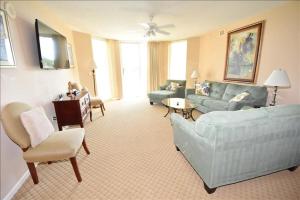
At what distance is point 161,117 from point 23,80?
2.88 m

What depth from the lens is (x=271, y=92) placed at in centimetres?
315

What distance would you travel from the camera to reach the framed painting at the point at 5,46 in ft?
5.36

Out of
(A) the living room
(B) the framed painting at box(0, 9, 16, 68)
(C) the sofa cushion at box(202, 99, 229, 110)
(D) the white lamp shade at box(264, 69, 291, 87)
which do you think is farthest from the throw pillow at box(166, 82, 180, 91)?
(B) the framed painting at box(0, 9, 16, 68)

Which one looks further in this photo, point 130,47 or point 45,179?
point 130,47

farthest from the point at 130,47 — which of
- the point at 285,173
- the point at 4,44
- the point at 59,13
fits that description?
the point at 285,173

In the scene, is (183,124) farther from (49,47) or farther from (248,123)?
(49,47)

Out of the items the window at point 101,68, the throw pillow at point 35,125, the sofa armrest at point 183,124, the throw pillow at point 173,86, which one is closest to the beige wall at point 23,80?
the throw pillow at point 35,125

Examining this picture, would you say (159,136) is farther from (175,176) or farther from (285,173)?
(285,173)

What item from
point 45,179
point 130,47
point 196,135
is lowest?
point 45,179

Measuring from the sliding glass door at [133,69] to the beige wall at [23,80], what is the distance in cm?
337

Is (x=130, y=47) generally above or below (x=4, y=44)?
above

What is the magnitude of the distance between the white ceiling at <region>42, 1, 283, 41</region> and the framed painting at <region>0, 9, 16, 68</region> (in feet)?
3.73

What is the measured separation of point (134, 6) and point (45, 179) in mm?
3015

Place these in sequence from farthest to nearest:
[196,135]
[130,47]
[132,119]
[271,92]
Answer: [130,47] → [132,119] → [271,92] → [196,135]
